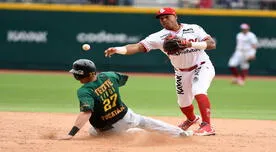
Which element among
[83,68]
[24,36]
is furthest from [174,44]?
[24,36]

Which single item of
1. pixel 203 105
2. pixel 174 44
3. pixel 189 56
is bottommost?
pixel 203 105

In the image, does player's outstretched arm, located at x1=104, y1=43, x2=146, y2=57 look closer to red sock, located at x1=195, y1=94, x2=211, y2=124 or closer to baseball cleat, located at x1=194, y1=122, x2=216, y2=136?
red sock, located at x1=195, y1=94, x2=211, y2=124

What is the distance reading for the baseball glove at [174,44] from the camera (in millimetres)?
9148

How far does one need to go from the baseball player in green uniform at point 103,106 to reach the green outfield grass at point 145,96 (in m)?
3.94

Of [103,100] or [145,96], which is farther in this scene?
[145,96]

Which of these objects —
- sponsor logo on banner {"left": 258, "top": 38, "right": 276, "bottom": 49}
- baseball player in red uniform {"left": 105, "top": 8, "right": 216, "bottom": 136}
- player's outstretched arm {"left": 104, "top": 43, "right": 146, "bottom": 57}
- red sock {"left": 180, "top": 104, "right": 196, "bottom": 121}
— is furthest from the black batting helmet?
sponsor logo on banner {"left": 258, "top": 38, "right": 276, "bottom": 49}

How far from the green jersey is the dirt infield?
304 mm

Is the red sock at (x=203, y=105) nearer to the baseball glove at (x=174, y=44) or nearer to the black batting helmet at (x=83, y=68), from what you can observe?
the baseball glove at (x=174, y=44)

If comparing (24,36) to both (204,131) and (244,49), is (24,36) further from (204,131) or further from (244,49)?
(204,131)

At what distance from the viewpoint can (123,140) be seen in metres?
8.76

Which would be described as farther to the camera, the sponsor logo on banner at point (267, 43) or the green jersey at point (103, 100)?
the sponsor logo on banner at point (267, 43)

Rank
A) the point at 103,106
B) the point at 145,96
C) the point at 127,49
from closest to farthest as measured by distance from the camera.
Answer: the point at 103,106 → the point at 127,49 → the point at 145,96

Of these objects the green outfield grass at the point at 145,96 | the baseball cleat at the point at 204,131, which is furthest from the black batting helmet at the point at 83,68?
the green outfield grass at the point at 145,96

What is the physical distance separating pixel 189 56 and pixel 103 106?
1997 millimetres
